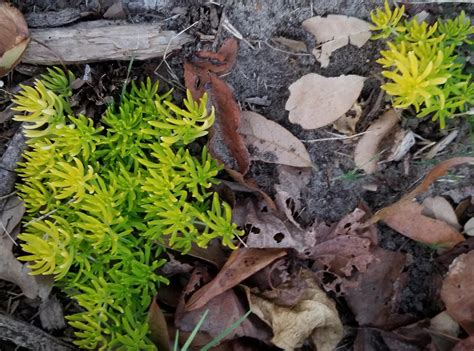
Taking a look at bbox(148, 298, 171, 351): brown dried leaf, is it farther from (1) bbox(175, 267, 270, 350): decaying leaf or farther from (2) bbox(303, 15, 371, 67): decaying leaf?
(2) bbox(303, 15, 371, 67): decaying leaf

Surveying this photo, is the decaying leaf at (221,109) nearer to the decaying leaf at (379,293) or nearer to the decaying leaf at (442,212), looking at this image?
the decaying leaf at (379,293)

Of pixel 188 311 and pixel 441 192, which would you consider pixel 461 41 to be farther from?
pixel 188 311

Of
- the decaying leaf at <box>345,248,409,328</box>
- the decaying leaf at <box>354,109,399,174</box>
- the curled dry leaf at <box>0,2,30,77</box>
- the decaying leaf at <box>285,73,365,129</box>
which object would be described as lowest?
the decaying leaf at <box>345,248,409,328</box>

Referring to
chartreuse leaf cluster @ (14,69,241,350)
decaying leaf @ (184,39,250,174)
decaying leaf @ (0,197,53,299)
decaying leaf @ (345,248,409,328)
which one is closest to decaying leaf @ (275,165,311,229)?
decaying leaf @ (184,39,250,174)

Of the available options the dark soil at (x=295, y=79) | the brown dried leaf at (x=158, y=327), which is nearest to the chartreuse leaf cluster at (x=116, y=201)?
the brown dried leaf at (x=158, y=327)

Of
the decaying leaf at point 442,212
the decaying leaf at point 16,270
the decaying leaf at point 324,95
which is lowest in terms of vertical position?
the decaying leaf at point 442,212

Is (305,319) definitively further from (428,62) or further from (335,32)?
(335,32)

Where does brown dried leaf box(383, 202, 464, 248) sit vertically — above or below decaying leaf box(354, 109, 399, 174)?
below
